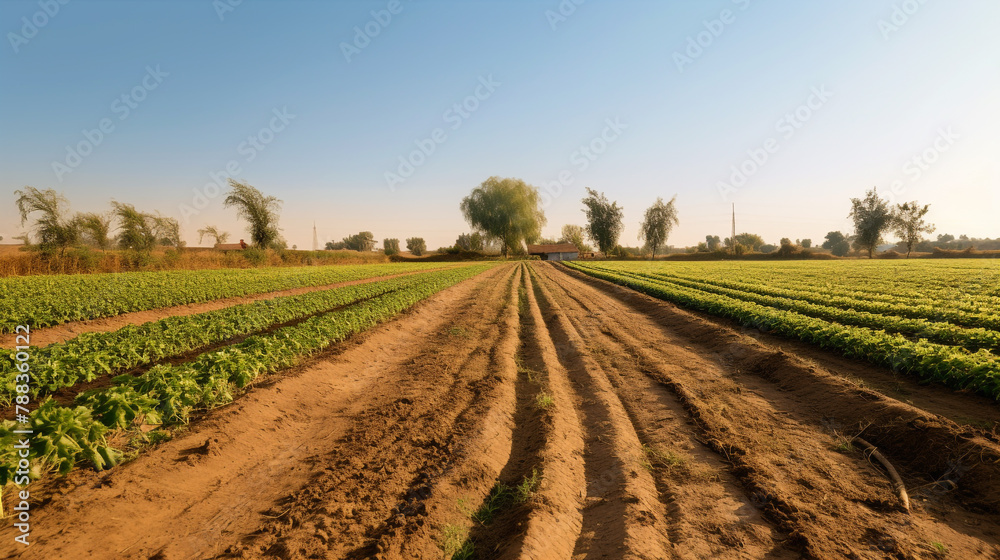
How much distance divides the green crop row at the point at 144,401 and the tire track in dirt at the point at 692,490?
546 cm

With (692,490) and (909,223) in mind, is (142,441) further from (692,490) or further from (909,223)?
(909,223)

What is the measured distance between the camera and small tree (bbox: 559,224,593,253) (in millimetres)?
118969

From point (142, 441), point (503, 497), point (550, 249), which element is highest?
point (550, 249)

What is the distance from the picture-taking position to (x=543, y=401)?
625 cm

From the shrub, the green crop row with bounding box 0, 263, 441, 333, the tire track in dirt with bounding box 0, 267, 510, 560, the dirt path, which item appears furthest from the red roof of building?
the tire track in dirt with bounding box 0, 267, 510, 560

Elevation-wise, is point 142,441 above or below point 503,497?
above

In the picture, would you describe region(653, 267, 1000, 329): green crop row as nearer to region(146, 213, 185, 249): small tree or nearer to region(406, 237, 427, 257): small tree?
region(146, 213, 185, 249): small tree

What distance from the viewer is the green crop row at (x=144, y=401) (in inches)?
136

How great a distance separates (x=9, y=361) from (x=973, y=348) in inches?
698

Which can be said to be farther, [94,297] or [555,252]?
[555,252]

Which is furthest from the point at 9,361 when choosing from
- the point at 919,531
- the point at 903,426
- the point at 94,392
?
the point at 903,426

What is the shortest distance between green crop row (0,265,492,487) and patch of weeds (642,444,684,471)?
5.67m

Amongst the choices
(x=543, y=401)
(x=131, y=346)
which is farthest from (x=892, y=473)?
(x=131, y=346)

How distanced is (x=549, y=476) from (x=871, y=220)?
103 meters
